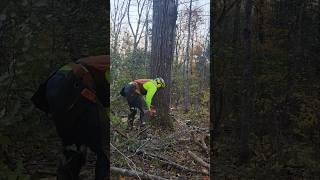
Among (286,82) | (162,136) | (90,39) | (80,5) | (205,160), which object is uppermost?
(80,5)

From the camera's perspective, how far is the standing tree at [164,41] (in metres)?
4.30

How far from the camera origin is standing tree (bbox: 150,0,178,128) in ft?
14.1

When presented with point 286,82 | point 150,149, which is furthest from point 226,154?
point 150,149

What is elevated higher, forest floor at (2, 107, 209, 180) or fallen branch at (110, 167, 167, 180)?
forest floor at (2, 107, 209, 180)

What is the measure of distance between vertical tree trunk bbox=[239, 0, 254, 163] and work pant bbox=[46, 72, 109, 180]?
1.15 m

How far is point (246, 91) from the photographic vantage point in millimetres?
2963

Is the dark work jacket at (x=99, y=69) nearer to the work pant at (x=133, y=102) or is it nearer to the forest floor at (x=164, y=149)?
the work pant at (x=133, y=102)

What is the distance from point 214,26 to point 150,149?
73.7 inches

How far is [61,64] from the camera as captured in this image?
2779mm

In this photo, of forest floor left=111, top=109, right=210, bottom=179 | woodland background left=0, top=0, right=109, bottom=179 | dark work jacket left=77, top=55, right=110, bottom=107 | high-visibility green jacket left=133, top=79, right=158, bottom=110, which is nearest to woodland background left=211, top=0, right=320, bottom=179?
dark work jacket left=77, top=55, right=110, bottom=107

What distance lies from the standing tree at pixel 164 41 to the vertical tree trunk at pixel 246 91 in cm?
139

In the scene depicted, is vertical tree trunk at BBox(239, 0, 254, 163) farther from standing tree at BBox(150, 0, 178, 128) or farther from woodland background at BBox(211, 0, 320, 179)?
standing tree at BBox(150, 0, 178, 128)

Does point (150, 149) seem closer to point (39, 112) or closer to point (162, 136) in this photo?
point (162, 136)

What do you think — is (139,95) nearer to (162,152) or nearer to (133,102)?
(133,102)
